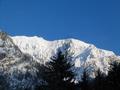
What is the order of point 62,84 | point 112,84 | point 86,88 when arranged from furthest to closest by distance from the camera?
point 86,88, point 112,84, point 62,84

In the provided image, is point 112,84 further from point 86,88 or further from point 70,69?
point 86,88

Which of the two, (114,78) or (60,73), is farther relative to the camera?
(114,78)

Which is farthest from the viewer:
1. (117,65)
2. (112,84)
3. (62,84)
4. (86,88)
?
(86,88)

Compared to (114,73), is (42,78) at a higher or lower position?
lower

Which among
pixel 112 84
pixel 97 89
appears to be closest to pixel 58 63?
pixel 112 84

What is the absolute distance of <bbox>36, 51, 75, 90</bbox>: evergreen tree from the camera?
37.8m

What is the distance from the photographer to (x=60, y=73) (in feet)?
129

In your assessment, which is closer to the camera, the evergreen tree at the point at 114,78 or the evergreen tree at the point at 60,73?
the evergreen tree at the point at 60,73

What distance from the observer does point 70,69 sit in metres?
40.5

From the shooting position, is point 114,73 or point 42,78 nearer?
point 42,78

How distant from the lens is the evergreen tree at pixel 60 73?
37812 mm

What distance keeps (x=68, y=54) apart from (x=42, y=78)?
2996 mm

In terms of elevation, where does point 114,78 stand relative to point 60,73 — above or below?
above

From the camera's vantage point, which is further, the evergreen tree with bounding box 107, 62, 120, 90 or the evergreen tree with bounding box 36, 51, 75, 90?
the evergreen tree with bounding box 107, 62, 120, 90
